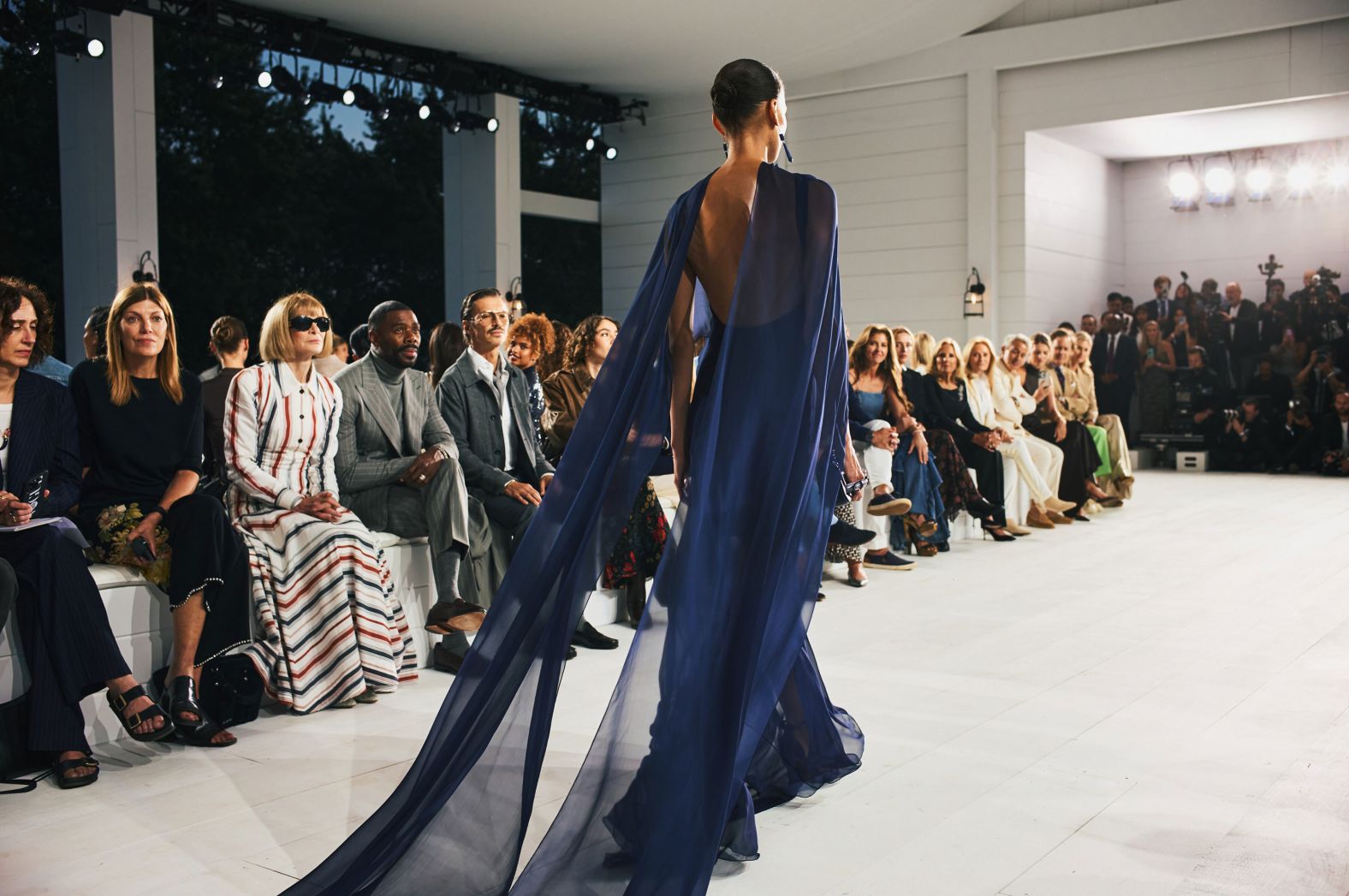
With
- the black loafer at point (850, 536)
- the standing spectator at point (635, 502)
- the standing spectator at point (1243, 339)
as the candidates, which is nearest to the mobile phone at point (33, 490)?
the standing spectator at point (635, 502)

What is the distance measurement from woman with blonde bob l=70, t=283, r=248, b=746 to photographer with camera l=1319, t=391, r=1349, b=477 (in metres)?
10.2

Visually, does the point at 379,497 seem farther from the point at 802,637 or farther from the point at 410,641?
the point at 802,637

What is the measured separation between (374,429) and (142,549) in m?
0.91

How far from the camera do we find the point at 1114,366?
1224 centimetres

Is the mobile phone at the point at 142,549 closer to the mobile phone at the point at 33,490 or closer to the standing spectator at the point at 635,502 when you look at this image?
the mobile phone at the point at 33,490

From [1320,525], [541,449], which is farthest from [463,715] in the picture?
[1320,525]

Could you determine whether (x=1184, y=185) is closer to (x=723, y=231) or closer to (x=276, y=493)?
(x=276, y=493)

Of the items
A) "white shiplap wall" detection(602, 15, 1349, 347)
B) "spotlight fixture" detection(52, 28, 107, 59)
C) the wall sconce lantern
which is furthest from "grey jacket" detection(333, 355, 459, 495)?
"white shiplap wall" detection(602, 15, 1349, 347)

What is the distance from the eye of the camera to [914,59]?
40.8 feet

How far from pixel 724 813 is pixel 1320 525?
6.40 metres

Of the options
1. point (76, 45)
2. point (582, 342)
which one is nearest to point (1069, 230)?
point (76, 45)

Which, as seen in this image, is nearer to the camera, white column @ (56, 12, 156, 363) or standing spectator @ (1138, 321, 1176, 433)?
white column @ (56, 12, 156, 363)

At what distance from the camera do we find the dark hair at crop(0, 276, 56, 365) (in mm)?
2957

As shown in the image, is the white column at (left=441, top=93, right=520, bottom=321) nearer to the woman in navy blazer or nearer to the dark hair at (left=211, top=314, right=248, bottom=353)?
the dark hair at (left=211, top=314, right=248, bottom=353)
